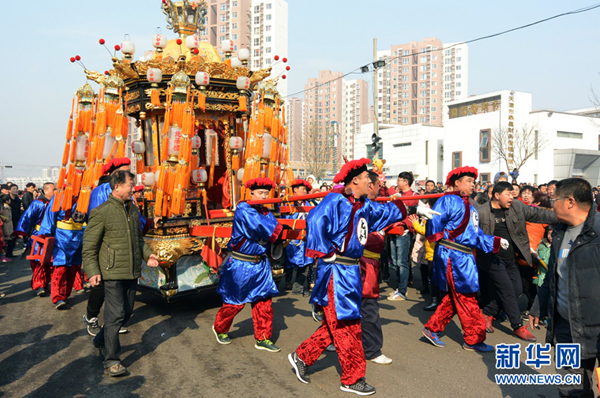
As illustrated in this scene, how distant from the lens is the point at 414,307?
20.9ft

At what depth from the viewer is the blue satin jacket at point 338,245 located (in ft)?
11.9


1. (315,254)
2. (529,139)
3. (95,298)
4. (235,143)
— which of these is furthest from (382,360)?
(529,139)

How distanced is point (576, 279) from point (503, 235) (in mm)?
2868

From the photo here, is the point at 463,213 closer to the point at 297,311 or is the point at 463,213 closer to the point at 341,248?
the point at 341,248

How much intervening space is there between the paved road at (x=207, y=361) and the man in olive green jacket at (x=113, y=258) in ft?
1.22

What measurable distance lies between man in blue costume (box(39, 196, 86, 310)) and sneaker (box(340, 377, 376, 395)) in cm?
447

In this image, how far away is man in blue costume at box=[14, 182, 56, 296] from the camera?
6.96 metres

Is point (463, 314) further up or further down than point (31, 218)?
further down

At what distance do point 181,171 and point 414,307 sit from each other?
12.4 feet

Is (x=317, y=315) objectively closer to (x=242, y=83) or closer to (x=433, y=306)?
(x=433, y=306)

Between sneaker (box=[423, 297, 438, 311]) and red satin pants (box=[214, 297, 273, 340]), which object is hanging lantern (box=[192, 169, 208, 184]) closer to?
red satin pants (box=[214, 297, 273, 340])

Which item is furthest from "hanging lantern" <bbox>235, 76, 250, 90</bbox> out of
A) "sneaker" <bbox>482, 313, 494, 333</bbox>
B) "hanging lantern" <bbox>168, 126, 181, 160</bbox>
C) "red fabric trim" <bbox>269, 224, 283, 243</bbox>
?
"sneaker" <bbox>482, 313, 494, 333</bbox>

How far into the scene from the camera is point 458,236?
4.73 meters

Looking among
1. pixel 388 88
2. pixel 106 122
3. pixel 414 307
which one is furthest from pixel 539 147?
pixel 388 88
